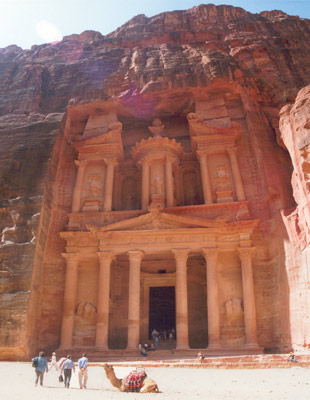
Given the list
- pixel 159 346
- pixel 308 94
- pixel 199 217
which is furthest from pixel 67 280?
pixel 308 94

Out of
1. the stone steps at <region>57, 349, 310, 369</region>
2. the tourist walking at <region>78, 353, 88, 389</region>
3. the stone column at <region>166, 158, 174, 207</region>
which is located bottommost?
the tourist walking at <region>78, 353, 88, 389</region>

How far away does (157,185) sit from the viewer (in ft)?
77.9

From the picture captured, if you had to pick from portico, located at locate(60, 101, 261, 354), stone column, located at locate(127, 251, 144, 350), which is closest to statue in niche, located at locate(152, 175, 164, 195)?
portico, located at locate(60, 101, 261, 354)

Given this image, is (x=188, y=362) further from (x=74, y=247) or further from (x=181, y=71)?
(x=181, y=71)

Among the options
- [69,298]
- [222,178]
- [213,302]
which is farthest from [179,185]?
[69,298]

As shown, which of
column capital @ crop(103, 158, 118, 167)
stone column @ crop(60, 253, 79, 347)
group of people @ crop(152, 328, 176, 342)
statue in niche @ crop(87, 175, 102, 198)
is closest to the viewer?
stone column @ crop(60, 253, 79, 347)

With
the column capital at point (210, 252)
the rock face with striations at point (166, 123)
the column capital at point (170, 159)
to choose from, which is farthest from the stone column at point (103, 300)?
the column capital at point (170, 159)

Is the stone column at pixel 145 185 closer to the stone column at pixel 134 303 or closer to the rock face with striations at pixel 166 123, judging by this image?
the stone column at pixel 134 303

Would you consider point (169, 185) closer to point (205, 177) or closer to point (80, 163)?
point (205, 177)

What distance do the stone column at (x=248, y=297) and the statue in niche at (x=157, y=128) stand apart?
1019 centimetres

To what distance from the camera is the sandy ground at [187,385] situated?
851 cm

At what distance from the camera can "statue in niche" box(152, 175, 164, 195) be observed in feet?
77.3

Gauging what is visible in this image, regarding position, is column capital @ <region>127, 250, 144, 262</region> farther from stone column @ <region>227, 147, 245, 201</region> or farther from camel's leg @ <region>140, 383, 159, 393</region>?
camel's leg @ <region>140, 383, 159, 393</region>

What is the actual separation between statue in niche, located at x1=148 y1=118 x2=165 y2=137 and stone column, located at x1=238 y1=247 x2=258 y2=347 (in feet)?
33.4
